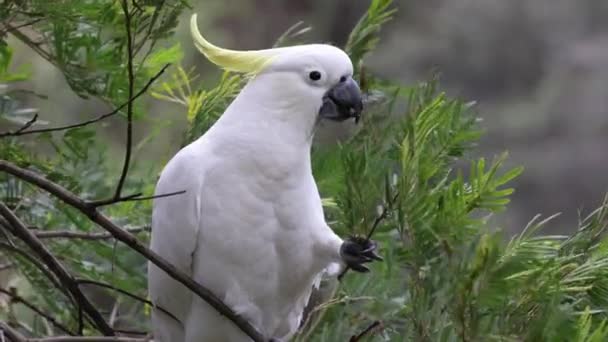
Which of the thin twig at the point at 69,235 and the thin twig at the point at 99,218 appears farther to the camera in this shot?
the thin twig at the point at 69,235

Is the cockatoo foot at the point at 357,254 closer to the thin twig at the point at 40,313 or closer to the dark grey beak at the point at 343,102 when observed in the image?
the dark grey beak at the point at 343,102

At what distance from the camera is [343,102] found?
61.6 inches

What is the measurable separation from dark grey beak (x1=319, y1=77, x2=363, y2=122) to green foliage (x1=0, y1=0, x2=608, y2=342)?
1.2 inches

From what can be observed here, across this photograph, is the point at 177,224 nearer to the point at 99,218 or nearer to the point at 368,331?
the point at 99,218

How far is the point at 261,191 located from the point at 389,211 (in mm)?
497

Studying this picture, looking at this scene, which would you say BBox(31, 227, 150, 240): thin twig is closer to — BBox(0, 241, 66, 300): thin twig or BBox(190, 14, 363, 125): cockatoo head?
BBox(0, 241, 66, 300): thin twig

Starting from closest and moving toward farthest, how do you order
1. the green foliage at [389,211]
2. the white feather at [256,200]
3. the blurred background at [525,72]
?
the green foliage at [389,211] → the white feather at [256,200] → the blurred background at [525,72]

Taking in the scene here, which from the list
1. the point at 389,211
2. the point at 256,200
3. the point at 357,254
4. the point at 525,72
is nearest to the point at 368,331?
the point at 389,211

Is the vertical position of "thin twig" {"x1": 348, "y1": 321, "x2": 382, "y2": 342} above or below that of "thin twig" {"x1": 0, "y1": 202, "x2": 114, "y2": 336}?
above

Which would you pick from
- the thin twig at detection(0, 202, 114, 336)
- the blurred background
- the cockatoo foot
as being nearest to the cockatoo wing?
the thin twig at detection(0, 202, 114, 336)

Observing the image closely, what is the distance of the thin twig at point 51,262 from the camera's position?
1370 mm

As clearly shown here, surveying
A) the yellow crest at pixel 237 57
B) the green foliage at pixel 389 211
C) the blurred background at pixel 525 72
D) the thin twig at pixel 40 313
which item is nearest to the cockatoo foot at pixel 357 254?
the green foliage at pixel 389 211

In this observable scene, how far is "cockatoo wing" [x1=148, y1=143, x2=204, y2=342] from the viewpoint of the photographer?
155cm

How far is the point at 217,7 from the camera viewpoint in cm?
779
